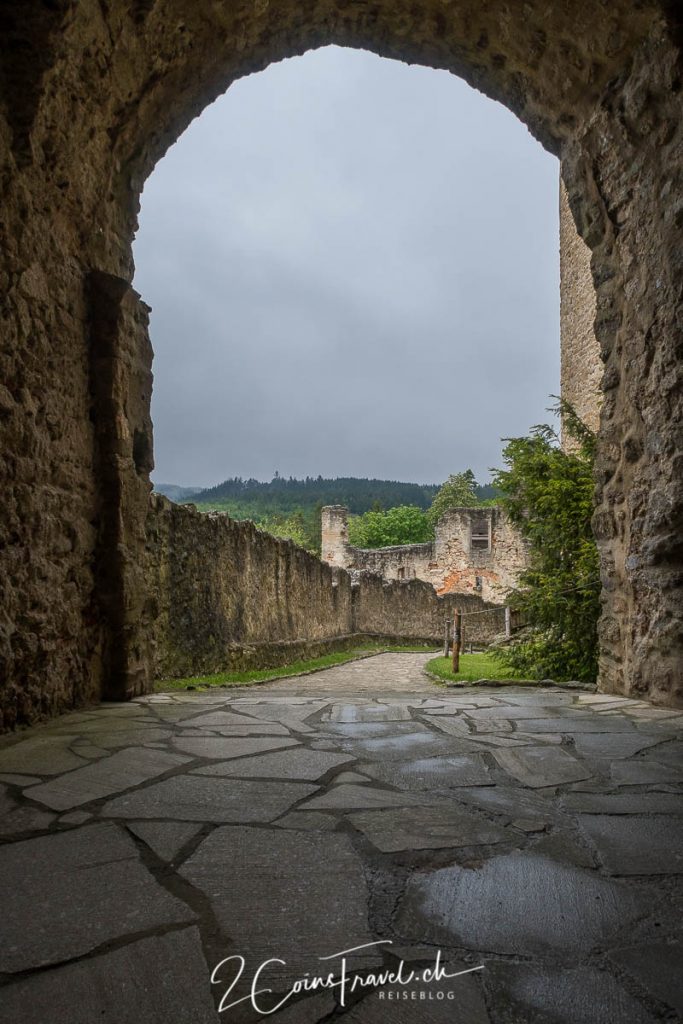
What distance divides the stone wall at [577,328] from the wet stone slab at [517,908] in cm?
1253

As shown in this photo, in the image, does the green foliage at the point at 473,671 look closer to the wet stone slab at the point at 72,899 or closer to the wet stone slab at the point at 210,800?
the wet stone slab at the point at 210,800

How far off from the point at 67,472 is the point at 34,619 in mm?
984

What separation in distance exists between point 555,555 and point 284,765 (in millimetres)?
5493

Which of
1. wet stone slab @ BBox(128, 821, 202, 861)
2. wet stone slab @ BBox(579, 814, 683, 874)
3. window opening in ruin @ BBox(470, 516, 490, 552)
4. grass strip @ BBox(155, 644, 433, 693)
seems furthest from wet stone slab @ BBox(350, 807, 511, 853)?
window opening in ruin @ BBox(470, 516, 490, 552)

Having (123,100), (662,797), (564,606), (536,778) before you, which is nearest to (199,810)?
(536,778)

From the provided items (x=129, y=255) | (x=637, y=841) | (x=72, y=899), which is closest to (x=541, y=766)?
(x=637, y=841)

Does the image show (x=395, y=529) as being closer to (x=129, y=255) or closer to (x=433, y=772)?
(x=129, y=255)

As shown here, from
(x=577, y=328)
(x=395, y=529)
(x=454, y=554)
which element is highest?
(x=577, y=328)

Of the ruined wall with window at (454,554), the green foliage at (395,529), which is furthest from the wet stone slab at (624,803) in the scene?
the green foliage at (395,529)

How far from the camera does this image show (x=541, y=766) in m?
2.65

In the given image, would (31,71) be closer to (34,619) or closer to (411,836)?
(34,619)

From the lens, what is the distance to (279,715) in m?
3.90

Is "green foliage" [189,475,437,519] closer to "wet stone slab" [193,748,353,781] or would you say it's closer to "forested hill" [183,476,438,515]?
"forested hill" [183,476,438,515]

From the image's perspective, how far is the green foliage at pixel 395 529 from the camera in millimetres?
46750
